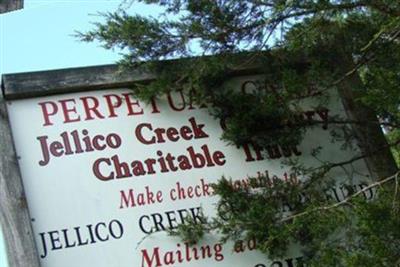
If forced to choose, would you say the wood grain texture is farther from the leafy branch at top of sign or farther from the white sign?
the leafy branch at top of sign

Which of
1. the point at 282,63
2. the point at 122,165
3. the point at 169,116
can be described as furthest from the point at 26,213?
the point at 282,63

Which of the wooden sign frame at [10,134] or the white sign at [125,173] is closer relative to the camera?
the wooden sign frame at [10,134]

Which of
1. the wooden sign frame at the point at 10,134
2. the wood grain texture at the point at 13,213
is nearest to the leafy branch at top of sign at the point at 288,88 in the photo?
the wooden sign frame at the point at 10,134

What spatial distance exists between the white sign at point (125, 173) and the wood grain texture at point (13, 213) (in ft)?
0.19

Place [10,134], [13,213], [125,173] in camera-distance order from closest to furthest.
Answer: [13,213] → [10,134] → [125,173]

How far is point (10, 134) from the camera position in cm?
330

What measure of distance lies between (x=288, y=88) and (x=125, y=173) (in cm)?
89

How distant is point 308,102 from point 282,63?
0.28 meters

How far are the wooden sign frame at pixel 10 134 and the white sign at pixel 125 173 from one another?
0.16 feet

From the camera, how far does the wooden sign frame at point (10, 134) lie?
10.1ft

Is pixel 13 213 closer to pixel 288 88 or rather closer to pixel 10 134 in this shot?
pixel 10 134

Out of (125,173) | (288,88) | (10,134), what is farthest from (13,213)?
(288,88)

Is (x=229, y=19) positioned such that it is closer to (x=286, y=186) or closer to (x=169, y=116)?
(x=169, y=116)

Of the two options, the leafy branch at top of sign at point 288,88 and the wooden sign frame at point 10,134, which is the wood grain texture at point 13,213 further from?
the leafy branch at top of sign at point 288,88
